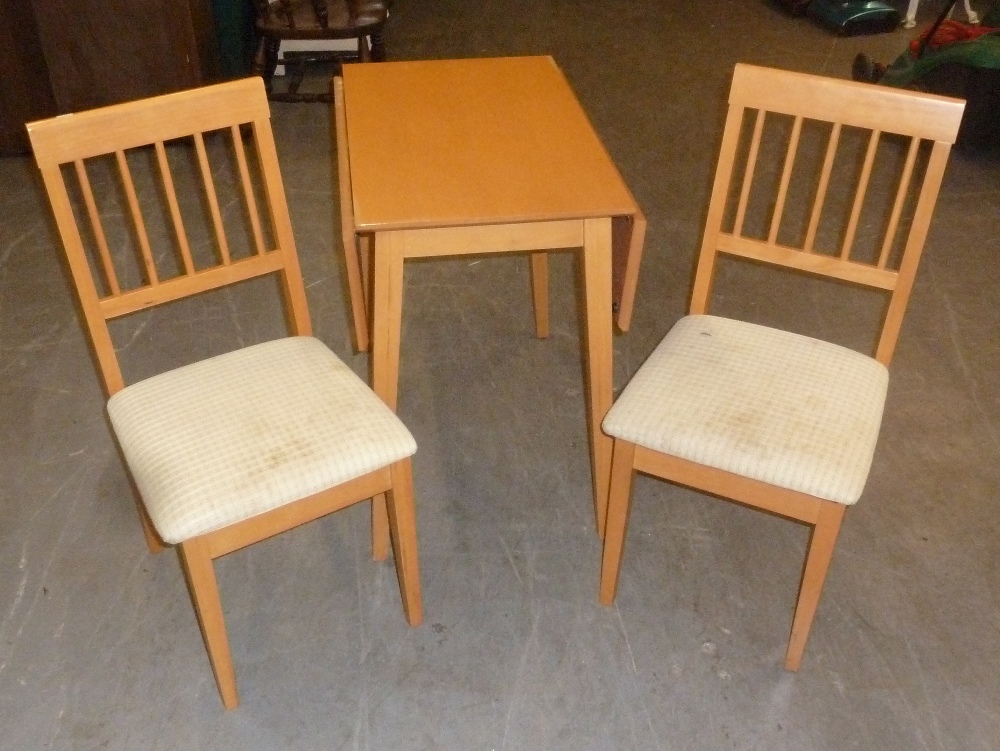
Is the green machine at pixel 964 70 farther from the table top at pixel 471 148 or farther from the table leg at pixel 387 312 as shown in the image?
the table leg at pixel 387 312

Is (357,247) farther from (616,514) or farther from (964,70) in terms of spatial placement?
(964,70)

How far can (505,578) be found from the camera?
176 cm

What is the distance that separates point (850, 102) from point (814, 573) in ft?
2.48

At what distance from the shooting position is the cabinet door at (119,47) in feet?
9.35

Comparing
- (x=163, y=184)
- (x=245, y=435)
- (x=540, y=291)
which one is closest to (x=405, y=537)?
(x=245, y=435)

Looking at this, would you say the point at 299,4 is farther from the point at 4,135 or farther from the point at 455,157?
the point at 455,157

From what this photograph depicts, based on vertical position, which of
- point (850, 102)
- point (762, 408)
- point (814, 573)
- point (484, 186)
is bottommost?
point (814, 573)

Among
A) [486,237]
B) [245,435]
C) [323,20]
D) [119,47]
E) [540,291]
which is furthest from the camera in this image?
[323,20]

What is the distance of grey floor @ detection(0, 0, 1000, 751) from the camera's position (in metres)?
1.53

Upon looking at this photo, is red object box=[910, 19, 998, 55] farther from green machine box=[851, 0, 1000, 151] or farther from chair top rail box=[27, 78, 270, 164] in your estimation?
chair top rail box=[27, 78, 270, 164]

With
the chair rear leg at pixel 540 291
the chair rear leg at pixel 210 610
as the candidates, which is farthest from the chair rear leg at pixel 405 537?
the chair rear leg at pixel 540 291

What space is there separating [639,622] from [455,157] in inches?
35.3

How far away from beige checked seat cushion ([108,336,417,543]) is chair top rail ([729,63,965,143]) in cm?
80

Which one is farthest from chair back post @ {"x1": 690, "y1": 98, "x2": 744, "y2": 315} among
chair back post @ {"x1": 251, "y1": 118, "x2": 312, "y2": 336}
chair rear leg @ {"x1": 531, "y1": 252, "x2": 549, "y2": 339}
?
chair back post @ {"x1": 251, "y1": 118, "x2": 312, "y2": 336}
